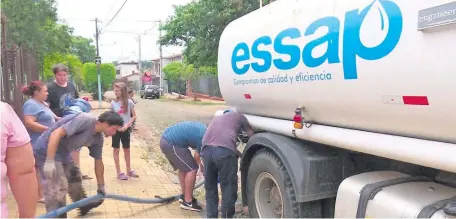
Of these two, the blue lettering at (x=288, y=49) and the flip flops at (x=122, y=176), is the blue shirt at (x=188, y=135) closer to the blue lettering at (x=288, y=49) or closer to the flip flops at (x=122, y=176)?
the blue lettering at (x=288, y=49)

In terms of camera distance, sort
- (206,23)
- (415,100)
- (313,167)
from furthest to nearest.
A: (206,23) < (313,167) < (415,100)

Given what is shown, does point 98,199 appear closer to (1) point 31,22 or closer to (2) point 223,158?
(2) point 223,158

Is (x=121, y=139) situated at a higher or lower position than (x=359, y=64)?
lower

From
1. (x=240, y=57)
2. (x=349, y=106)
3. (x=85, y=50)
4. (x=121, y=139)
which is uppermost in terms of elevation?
(x=85, y=50)

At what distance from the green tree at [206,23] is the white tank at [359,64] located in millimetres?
8702

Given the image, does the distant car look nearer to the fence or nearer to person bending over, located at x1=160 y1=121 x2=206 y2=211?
the fence

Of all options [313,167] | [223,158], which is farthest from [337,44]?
[223,158]

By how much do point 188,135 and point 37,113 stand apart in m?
1.82

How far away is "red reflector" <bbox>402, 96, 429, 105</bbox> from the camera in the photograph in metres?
2.42

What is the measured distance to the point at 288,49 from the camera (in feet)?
11.9

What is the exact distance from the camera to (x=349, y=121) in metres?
3.14

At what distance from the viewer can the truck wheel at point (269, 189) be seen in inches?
147

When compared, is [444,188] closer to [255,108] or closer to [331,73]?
[331,73]

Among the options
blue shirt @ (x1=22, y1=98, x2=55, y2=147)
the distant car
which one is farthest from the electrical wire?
the distant car
